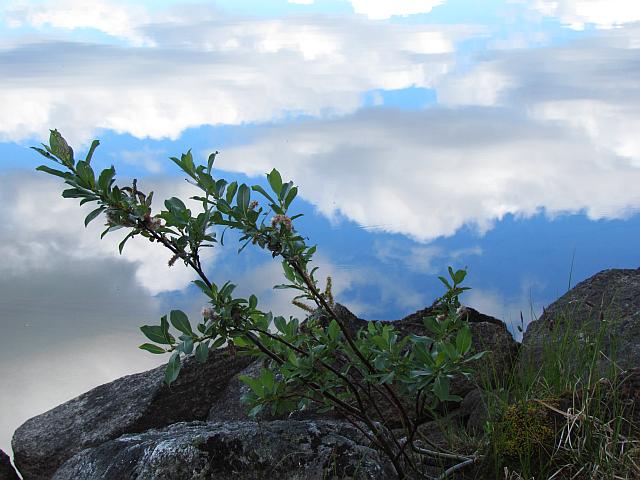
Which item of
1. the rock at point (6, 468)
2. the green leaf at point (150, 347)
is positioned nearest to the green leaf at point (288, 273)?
the green leaf at point (150, 347)

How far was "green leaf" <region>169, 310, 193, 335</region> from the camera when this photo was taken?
279 centimetres

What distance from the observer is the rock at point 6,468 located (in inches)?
174

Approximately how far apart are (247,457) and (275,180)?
110cm

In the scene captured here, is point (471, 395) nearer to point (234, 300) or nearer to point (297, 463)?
point (297, 463)

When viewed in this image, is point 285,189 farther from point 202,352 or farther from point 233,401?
point 233,401

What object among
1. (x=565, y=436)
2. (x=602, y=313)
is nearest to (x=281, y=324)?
(x=565, y=436)

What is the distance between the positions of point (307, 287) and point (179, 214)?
0.64 meters

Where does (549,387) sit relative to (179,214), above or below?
below

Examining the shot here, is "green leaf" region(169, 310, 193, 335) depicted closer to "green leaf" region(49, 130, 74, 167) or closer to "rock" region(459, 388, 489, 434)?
"green leaf" region(49, 130, 74, 167)

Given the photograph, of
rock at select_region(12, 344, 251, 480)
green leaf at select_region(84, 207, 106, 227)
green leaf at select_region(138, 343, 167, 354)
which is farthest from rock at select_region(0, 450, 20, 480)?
green leaf at select_region(84, 207, 106, 227)

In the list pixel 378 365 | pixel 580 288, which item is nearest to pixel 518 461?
pixel 378 365

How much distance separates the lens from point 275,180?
2.93 metres

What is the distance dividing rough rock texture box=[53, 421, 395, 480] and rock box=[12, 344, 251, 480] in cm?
127

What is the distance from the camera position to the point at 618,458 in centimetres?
318
